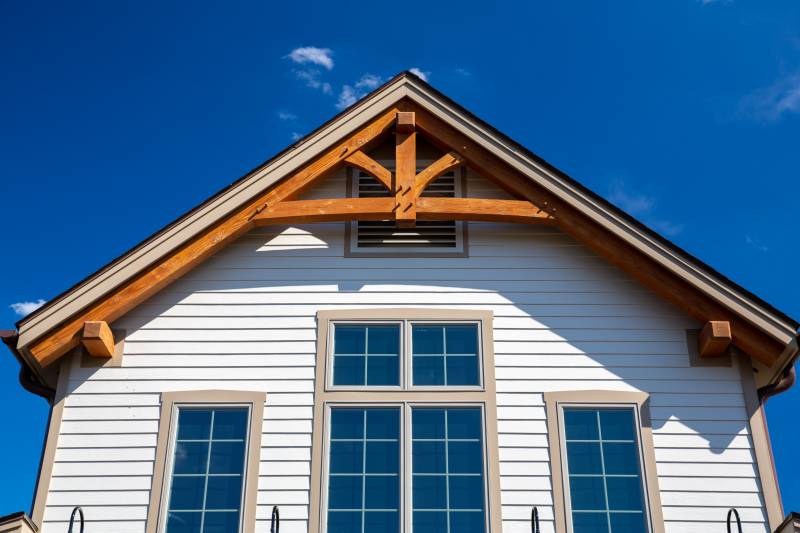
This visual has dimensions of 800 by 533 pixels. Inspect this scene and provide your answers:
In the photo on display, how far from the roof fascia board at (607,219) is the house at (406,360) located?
2cm

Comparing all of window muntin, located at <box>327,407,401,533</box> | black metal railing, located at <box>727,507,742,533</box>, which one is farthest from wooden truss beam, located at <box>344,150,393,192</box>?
black metal railing, located at <box>727,507,742,533</box>

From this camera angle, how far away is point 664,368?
36.0ft

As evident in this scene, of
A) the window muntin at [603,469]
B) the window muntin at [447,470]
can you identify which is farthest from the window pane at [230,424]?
the window muntin at [603,469]

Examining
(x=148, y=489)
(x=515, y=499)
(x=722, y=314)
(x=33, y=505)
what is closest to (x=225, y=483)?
(x=148, y=489)

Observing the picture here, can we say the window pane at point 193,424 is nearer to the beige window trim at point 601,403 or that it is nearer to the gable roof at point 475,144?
the gable roof at point 475,144

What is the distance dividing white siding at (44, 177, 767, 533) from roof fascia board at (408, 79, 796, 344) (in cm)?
55

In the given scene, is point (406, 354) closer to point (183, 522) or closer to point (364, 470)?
point (364, 470)

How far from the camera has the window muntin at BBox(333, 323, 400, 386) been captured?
10992mm

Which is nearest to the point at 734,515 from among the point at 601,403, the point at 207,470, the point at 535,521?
the point at 601,403

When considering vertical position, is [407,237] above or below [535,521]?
above

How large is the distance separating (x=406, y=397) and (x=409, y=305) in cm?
114

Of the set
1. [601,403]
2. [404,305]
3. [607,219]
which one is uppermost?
[607,219]

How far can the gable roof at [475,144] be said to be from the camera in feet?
35.1

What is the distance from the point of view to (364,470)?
10406mm
